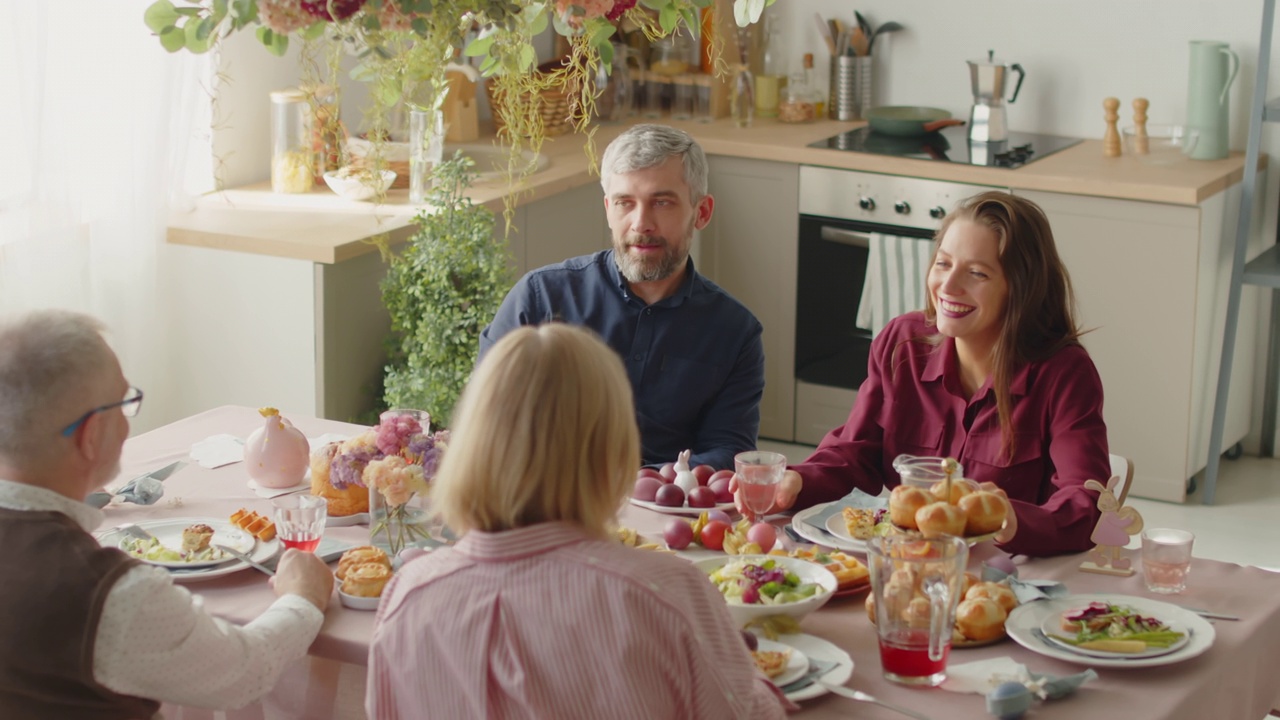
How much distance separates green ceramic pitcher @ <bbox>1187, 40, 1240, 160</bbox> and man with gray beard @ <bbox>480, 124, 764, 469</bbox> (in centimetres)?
205

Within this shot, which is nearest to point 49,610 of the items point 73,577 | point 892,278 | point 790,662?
point 73,577

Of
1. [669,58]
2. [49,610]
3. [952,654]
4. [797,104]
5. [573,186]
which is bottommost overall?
[952,654]

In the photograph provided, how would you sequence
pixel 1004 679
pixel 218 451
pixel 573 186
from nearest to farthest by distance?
pixel 1004 679
pixel 218 451
pixel 573 186

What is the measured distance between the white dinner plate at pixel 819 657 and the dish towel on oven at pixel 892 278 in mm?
2655

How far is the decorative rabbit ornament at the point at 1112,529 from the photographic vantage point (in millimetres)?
2039

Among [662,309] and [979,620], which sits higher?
[662,309]

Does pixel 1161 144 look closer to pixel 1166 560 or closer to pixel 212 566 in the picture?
pixel 1166 560

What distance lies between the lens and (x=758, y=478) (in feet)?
7.02

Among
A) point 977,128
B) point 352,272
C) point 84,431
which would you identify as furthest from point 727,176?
point 84,431

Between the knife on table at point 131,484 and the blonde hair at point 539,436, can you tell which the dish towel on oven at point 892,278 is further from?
the blonde hair at point 539,436

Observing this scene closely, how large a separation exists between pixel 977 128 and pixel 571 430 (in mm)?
3416

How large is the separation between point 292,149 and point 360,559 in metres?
2.34

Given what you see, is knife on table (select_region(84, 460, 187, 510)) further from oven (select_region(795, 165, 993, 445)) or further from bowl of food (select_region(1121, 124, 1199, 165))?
bowl of food (select_region(1121, 124, 1199, 165))

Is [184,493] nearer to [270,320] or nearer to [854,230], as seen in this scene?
[270,320]
